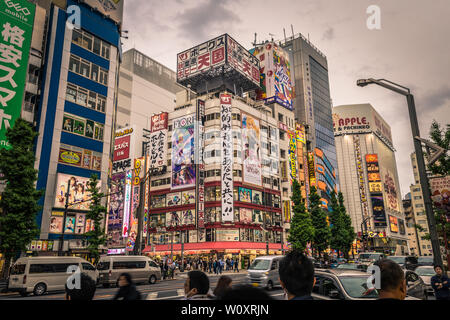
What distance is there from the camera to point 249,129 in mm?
63594

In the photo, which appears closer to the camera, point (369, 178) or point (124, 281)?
point (124, 281)

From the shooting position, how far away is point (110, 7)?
43125 mm

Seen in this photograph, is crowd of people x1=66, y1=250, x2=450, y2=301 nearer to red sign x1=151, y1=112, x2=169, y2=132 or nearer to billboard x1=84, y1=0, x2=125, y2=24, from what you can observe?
billboard x1=84, y1=0, x2=125, y2=24

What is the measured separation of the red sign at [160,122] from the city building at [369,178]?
79.5 metres

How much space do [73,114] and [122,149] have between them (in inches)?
1542

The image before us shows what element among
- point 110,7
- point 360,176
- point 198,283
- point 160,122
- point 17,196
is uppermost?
point 110,7

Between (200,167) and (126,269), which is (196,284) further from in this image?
(200,167)

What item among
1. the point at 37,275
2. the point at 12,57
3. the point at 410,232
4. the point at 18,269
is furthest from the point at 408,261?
the point at 410,232

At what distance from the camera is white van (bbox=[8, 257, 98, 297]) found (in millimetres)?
17781

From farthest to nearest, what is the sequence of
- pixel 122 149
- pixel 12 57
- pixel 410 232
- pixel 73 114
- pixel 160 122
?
pixel 410 232
pixel 122 149
pixel 160 122
pixel 73 114
pixel 12 57

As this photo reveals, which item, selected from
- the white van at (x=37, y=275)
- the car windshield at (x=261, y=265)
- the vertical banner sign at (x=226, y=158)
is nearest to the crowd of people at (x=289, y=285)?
the car windshield at (x=261, y=265)
